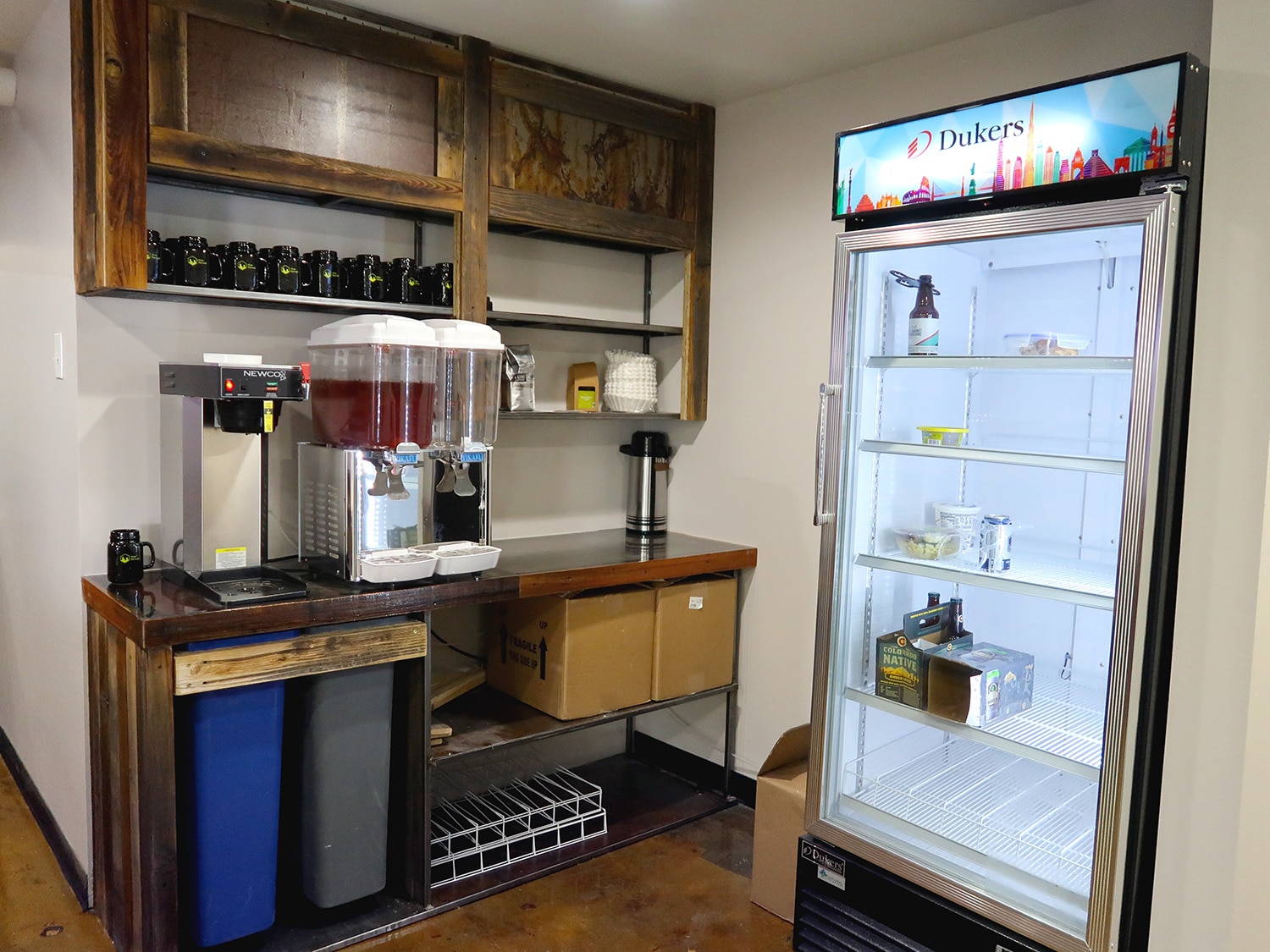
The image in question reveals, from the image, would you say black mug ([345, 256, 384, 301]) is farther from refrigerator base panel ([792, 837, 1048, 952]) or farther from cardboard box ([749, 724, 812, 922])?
refrigerator base panel ([792, 837, 1048, 952])

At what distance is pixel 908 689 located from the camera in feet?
8.34

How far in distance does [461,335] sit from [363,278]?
0.49 m

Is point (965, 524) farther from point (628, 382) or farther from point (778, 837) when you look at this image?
point (628, 382)

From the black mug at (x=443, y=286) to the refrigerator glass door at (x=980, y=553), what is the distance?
1.35m

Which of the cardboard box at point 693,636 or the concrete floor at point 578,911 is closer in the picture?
the concrete floor at point 578,911

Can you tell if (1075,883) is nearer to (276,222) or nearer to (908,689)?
(908,689)

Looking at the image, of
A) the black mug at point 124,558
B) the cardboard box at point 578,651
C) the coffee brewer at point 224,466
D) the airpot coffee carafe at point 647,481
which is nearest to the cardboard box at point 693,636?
the cardboard box at point 578,651

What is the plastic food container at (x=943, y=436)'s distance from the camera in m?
2.51

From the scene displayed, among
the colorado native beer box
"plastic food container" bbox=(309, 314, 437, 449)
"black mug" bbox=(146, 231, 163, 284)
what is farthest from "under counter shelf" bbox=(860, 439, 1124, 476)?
"black mug" bbox=(146, 231, 163, 284)

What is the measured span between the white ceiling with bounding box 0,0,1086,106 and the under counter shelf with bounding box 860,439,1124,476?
1.31m

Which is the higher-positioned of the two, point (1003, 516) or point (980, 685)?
point (1003, 516)

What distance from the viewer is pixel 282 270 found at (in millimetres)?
2834

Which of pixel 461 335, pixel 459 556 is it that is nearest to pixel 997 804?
pixel 459 556

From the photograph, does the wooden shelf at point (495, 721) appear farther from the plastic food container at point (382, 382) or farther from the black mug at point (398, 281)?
→ the black mug at point (398, 281)
